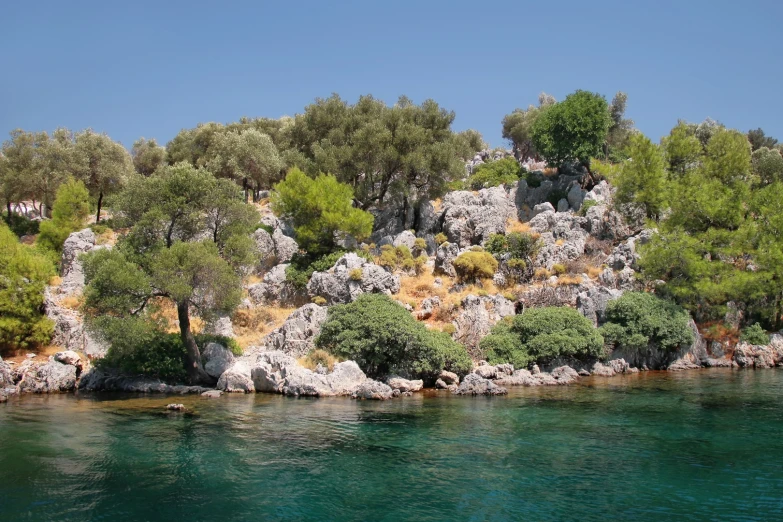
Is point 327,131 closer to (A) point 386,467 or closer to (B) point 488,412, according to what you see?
(B) point 488,412

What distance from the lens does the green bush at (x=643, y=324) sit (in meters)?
42.1

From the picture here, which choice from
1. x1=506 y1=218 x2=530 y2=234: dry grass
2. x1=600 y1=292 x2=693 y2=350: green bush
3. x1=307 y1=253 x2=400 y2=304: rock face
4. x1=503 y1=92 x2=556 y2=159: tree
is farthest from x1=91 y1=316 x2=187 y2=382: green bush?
x1=503 y1=92 x2=556 y2=159: tree

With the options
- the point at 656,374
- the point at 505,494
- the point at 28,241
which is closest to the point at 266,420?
the point at 505,494

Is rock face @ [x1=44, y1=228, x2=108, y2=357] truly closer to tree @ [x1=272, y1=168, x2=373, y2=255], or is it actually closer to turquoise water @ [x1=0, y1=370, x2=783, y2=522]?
turquoise water @ [x1=0, y1=370, x2=783, y2=522]

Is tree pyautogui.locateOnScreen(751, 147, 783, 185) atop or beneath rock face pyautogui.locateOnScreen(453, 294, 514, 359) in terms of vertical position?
atop

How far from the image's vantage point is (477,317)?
4322cm

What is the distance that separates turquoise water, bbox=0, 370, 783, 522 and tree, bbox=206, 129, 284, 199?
43.6 m

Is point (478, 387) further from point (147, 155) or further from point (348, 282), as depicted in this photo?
point (147, 155)

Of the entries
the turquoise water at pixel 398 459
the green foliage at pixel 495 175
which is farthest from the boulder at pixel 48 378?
the green foliage at pixel 495 175

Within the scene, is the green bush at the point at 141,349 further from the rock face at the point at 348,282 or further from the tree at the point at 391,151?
the tree at the point at 391,151

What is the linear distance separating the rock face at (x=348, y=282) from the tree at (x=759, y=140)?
84.1 meters

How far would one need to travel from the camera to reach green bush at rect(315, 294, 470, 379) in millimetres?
36625

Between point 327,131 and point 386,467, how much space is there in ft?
179

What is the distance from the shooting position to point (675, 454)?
22188mm
